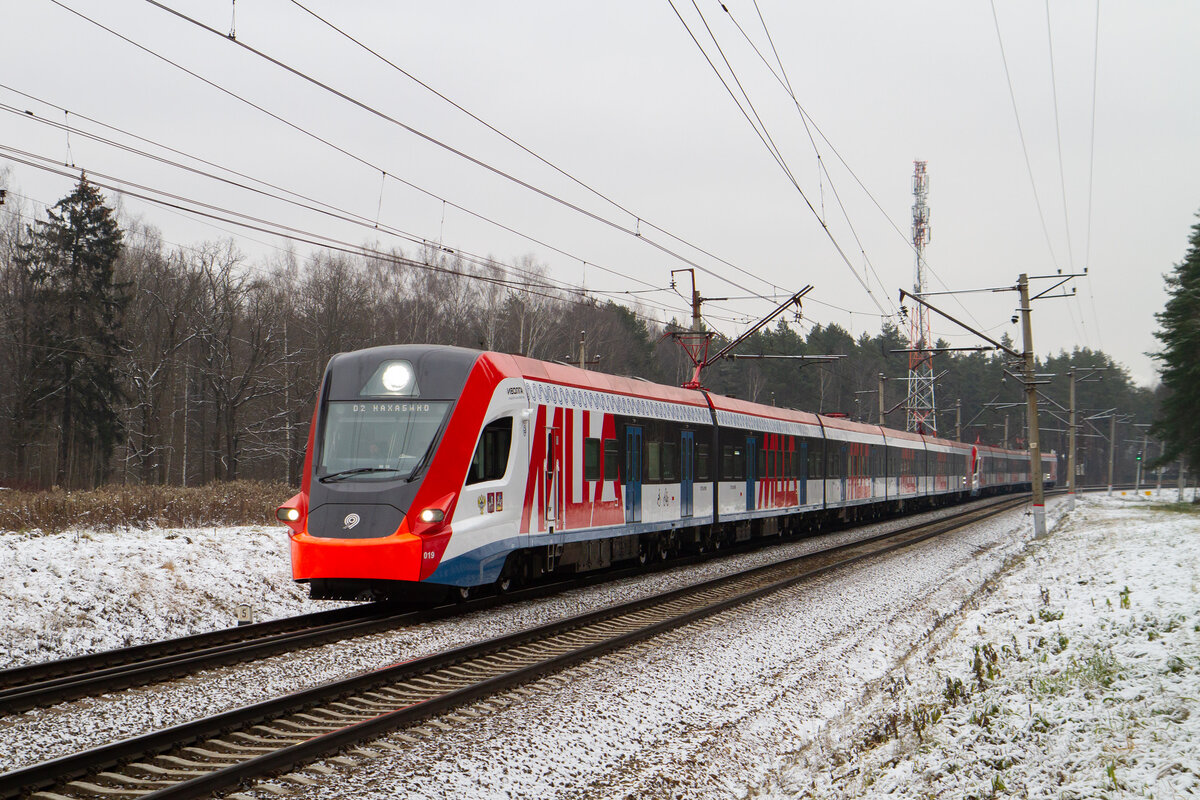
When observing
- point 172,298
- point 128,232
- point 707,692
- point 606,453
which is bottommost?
point 707,692

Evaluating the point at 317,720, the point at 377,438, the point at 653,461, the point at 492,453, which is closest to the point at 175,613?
the point at 377,438

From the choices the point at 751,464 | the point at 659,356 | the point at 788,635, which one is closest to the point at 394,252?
the point at 659,356

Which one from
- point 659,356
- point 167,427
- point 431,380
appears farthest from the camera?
point 659,356

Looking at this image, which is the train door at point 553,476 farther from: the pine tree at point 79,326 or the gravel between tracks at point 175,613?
the pine tree at point 79,326

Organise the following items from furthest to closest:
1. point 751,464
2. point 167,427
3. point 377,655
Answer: point 167,427 → point 751,464 → point 377,655

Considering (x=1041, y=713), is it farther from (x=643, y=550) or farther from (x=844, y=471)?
(x=844, y=471)

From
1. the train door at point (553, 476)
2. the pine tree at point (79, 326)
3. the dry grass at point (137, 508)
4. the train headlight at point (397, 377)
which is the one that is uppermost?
the pine tree at point (79, 326)

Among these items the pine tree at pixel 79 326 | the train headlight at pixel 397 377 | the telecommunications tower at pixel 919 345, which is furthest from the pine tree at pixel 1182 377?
the pine tree at pixel 79 326

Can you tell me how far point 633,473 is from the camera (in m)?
17.2

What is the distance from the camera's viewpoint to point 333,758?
21.4 feet

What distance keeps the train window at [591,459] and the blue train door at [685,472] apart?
3743mm

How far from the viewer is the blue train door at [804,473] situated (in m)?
27.5

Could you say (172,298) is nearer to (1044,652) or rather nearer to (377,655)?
(377,655)

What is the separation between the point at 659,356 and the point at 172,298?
50.7 metres
